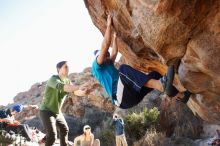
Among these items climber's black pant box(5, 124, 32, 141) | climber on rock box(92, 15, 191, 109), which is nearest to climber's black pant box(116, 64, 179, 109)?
climber on rock box(92, 15, 191, 109)

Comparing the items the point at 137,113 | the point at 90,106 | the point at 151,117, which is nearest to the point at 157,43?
the point at 151,117

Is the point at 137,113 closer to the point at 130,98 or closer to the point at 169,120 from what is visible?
the point at 169,120

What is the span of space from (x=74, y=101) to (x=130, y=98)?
18551mm

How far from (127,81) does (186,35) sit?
120 centimetres

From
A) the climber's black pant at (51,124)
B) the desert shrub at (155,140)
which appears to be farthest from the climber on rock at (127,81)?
the desert shrub at (155,140)

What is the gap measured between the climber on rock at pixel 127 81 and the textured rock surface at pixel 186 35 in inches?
14.1

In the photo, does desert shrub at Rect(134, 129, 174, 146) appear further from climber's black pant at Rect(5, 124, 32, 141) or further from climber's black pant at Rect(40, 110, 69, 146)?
climber's black pant at Rect(40, 110, 69, 146)

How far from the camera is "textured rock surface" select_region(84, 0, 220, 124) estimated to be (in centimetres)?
497

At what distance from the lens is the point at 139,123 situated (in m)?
18.9

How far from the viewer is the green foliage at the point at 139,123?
18.5 m

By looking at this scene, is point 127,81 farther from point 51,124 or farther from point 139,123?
point 139,123

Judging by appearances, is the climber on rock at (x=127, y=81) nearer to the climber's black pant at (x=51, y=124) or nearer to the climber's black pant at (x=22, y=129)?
the climber's black pant at (x=51, y=124)

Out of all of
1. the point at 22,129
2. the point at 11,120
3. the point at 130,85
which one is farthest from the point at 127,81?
the point at 11,120

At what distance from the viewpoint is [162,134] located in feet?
56.9
